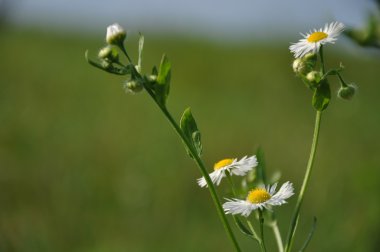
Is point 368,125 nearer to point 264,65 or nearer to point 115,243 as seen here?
point 115,243

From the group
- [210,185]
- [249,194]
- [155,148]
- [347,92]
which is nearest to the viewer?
[210,185]

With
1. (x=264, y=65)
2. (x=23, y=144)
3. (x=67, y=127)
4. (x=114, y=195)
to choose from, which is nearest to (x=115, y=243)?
(x=114, y=195)

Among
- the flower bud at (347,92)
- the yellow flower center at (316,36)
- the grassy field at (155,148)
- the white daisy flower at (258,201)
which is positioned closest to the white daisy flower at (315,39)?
the yellow flower center at (316,36)

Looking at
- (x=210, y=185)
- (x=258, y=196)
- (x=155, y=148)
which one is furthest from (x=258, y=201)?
(x=155, y=148)

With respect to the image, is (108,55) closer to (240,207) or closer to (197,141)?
(197,141)

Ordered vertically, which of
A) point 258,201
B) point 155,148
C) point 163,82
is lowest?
point 155,148

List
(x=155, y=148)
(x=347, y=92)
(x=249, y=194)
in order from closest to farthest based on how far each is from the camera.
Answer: (x=249, y=194) → (x=347, y=92) → (x=155, y=148)

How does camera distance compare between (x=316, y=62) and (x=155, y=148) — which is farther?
(x=155, y=148)
